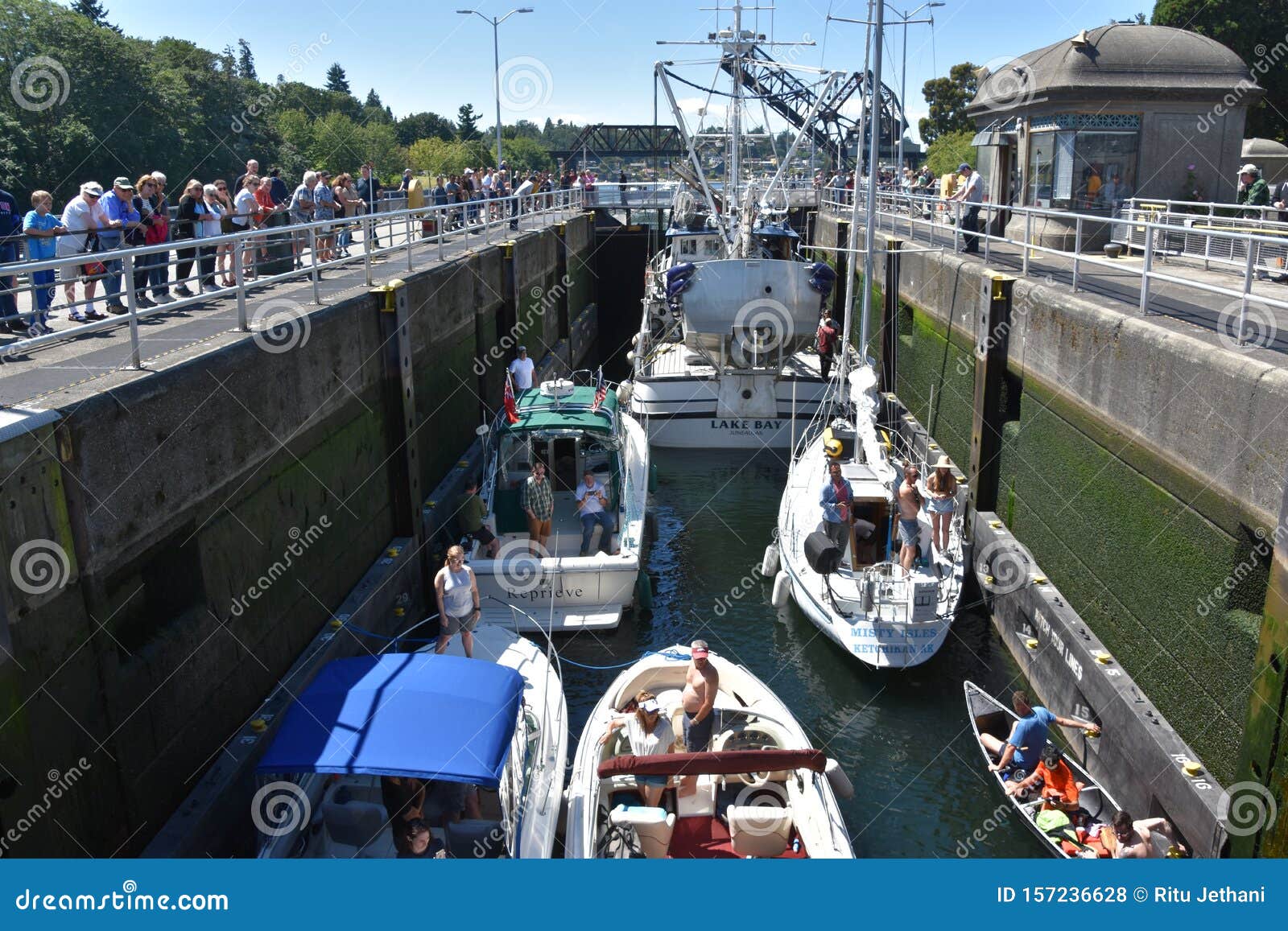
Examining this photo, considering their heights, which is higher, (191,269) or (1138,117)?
(1138,117)

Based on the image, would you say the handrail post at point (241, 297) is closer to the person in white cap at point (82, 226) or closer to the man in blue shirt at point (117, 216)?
the person in white cap at point (82, 226)

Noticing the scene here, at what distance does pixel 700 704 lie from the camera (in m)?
9.06

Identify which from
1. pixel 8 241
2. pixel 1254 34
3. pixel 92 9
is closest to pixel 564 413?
pixel 8 241

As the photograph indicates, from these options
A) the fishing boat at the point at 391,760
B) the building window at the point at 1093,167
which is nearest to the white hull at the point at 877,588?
the fishing boat at the point at 391,760

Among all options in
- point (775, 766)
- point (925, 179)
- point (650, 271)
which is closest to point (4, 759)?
point (775, 766)

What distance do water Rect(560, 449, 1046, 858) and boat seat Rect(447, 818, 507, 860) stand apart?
3521 mm

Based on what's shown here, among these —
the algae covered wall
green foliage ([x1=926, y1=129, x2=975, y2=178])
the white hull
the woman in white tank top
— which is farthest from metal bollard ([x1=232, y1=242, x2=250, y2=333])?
green foliage ([x1=926, y1=129, x2=975, y2=178])

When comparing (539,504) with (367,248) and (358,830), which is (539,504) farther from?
(358,830)

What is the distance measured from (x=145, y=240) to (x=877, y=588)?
9.54 meters

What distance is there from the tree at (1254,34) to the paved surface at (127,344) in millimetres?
36217

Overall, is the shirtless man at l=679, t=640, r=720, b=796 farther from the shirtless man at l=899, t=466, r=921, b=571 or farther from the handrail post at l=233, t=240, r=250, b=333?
→ the handrail post at l=233, t=240, r=250, b=333

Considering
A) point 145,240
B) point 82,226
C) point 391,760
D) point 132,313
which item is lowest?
point 391,760

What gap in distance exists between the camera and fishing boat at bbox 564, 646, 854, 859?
303 inches

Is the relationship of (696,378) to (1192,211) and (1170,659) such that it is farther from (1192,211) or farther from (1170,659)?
(1170,659)
